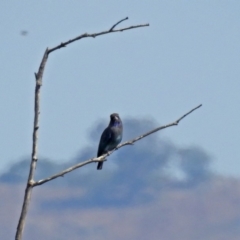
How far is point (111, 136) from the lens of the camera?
15523mm

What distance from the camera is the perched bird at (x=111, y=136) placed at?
15.4 metres

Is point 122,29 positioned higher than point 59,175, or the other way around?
point 122,29

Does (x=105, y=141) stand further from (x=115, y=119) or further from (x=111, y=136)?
(x=115, y=119)

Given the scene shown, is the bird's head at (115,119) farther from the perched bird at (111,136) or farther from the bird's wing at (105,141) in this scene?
the bird's wing at (105,141)

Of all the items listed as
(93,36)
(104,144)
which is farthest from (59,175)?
(104,144)

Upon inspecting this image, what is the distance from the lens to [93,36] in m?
4.63

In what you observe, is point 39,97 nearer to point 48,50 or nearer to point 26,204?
point 48,50

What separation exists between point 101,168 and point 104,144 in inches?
25.4

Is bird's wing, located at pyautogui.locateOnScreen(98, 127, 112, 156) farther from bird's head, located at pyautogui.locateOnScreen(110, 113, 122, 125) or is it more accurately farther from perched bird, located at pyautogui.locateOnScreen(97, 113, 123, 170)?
bird's head, located at pyautogui.locateOnScreen(110, 113, 122, 125)

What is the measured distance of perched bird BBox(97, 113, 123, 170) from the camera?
15438 millimetres

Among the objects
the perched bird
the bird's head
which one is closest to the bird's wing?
the perched bird

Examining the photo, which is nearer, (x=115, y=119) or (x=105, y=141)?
(x=105, y=141)

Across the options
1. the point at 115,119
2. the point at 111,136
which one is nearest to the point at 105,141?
the point at 111,136

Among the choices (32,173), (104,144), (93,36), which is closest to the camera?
(32,173)
